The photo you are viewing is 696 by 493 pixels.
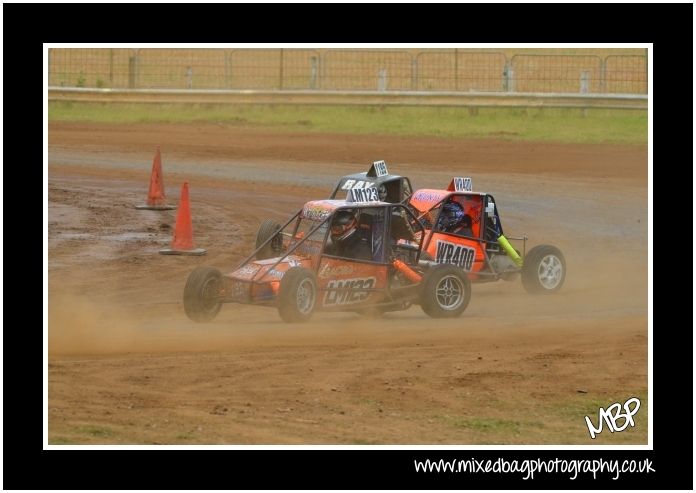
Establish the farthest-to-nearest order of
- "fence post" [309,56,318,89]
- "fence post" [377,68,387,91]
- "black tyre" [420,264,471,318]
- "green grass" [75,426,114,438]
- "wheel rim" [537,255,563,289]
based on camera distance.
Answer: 1. "fence post" [309,56,318,89]
2. "fence post" [377,68,387,91]
3. "wheel rim" [537,255,563,289]
4. "black tyre" [420,264,471,318]
5. "green grass" [75,426,114,438]

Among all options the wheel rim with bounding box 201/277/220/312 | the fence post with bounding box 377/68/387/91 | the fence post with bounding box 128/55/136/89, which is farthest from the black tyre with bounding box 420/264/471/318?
the fence post with bounding box 128/55/136/89

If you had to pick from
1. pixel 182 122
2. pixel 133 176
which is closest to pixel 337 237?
pixel 133 176

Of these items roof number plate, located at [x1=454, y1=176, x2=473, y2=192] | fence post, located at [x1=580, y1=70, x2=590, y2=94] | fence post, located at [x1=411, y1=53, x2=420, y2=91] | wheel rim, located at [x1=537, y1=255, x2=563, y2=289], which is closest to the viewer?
wheel rim, located at [x1=537, y1=255, x2=563, y2=289]

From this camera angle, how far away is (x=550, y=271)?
1485 centimetres

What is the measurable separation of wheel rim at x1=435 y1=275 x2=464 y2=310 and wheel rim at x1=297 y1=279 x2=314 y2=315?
148 cm

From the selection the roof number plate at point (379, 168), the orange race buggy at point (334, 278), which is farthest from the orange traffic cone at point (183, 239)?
the orange race buggy at point (334, 278)

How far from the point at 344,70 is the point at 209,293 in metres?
21.4

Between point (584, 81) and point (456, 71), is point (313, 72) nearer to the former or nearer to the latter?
point (456, 71)

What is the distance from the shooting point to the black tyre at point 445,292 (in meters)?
12.8

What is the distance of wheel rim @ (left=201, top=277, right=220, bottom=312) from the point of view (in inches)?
486

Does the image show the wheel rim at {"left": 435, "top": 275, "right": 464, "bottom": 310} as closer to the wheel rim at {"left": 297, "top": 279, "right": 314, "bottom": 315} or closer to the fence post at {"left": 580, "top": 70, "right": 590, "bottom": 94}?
the wheel rim at {"left": 297, "top": 279, "right": 314, "bottom": 315}

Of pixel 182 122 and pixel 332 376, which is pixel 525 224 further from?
pixel 182 122

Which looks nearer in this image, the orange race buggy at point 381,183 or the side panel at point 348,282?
the side panel at point 348,282

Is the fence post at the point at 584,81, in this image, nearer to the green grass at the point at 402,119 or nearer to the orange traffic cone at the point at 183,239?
the green grass at the point at 402,119
